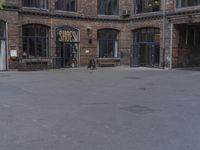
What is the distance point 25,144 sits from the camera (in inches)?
240

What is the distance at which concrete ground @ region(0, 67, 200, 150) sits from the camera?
6207mm

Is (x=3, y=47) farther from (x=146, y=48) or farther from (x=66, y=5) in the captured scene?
(x=146, y=48)

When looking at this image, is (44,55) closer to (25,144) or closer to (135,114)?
(135,114)

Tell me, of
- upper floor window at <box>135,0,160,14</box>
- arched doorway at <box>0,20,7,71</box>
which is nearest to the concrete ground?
arched doorway at <box>0,20,7,71</box>

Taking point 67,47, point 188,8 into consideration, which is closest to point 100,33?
point 67,47

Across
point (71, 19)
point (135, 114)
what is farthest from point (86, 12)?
point (135, 114)

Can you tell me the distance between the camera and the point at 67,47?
28.5 m

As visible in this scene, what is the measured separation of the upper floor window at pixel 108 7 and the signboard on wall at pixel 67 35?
3.53 metres

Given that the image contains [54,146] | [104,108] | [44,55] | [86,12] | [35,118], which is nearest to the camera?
[54,146]

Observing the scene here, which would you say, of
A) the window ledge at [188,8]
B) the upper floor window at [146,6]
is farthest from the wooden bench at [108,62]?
the window ledge at [188,8]

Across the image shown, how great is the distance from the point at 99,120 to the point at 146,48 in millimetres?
21989

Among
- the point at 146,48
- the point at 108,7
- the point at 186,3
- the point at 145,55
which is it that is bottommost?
the point at 145,55

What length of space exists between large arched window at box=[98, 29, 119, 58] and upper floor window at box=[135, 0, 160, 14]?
10.3ft

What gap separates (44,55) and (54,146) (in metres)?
21.5
